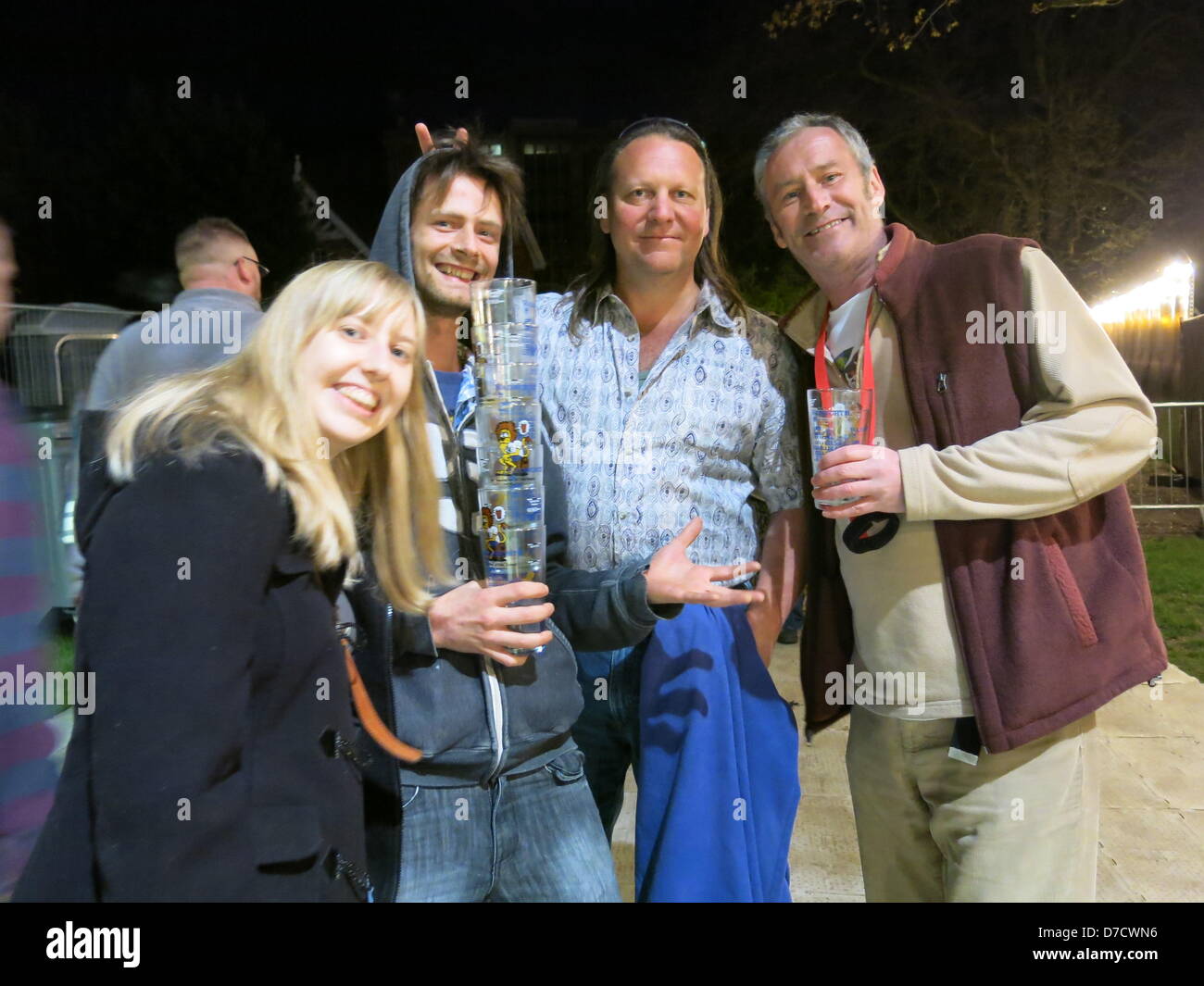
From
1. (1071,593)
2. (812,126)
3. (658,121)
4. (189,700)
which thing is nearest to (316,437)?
(189,700)

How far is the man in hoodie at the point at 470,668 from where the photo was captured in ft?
6.28

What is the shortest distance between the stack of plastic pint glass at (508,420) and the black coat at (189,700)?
453 mm

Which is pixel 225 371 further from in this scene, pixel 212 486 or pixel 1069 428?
pixel 1069 428

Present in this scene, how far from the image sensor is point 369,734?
188 cm

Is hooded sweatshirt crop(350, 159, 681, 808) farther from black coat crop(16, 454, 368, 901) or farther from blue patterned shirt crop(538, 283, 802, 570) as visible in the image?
black coat crop(16, 454, 368, 901)

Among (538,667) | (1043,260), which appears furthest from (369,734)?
(1043,260)

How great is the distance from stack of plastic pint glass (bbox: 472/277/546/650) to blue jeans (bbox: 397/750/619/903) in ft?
1.48

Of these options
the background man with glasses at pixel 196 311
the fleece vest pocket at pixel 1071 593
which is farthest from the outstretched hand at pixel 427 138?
the fleece vest pocket at pixel 1071 593

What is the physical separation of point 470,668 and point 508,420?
0.53 m

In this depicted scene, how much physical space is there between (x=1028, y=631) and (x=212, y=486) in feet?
5.31

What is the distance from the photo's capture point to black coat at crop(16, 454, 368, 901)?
1404 millimetres

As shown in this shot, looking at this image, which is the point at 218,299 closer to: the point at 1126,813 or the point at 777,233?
the point at 777,233

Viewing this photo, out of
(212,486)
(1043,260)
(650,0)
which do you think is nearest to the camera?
(212,486)

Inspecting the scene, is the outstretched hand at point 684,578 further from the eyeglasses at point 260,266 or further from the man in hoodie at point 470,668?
the eyeglasses at point 260,266
